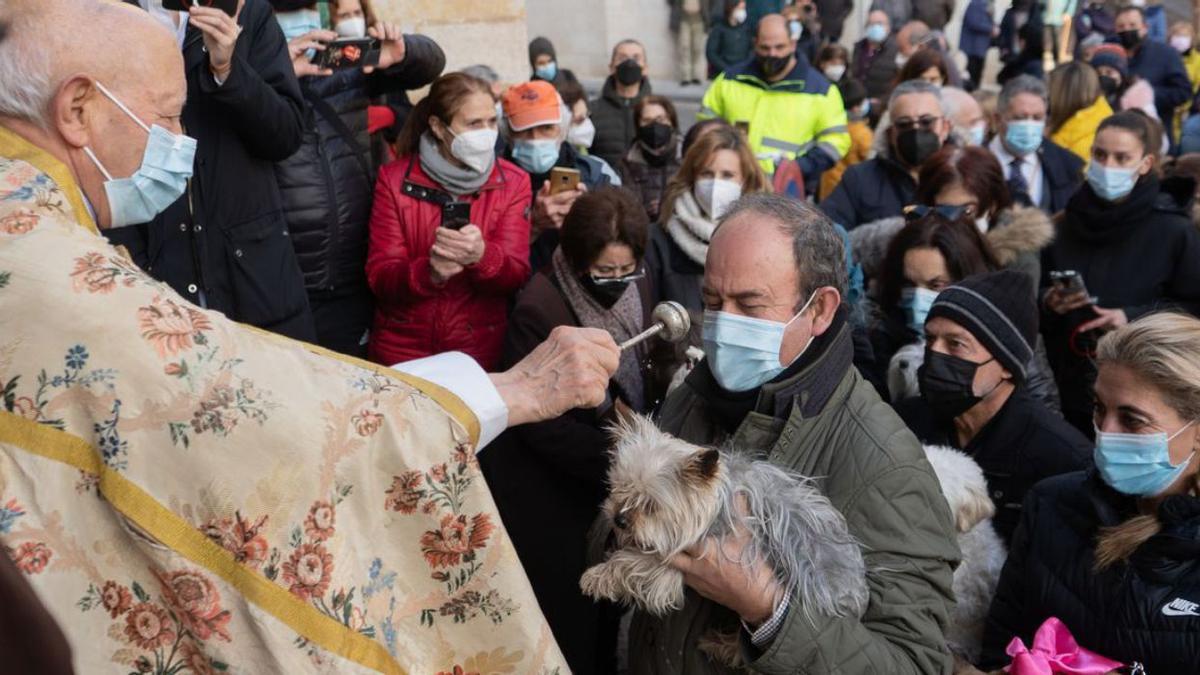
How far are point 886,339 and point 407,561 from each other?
10.3 feet

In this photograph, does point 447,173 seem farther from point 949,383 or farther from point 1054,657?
point 1054,657

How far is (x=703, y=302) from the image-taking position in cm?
393

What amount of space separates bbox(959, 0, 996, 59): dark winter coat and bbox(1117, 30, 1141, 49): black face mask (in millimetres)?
3096

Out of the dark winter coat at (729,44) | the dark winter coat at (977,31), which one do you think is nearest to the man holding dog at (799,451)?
the dark winter coat at (729,44)

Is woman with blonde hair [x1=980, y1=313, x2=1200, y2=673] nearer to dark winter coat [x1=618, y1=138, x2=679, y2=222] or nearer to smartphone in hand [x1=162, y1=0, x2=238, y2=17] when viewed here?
smartphone in hand [x1=162, y1=0, x2=238, y2=17]

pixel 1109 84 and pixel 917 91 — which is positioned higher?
pixel 917 91

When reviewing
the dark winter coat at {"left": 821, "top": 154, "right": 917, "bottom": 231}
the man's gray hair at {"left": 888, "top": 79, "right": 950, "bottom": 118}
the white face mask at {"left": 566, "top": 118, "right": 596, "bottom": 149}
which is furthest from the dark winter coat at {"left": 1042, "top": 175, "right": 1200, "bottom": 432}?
the white face mask at {"left": 566, "top": 118, "right": 596, "bottom": 149}

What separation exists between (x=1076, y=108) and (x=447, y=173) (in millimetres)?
→ 5570

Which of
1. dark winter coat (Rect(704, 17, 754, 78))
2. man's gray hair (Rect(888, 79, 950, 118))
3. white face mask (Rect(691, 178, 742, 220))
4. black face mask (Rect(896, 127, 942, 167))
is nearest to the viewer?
white face mask (Rect(691, 178, 742, 220))

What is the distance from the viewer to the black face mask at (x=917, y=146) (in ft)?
21.0

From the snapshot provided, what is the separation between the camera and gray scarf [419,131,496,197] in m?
4.98

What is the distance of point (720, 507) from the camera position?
2320 mm

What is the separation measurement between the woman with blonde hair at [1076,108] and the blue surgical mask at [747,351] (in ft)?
21.5

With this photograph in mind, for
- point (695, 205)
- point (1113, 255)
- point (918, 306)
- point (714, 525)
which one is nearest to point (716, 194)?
point (695, 205)
